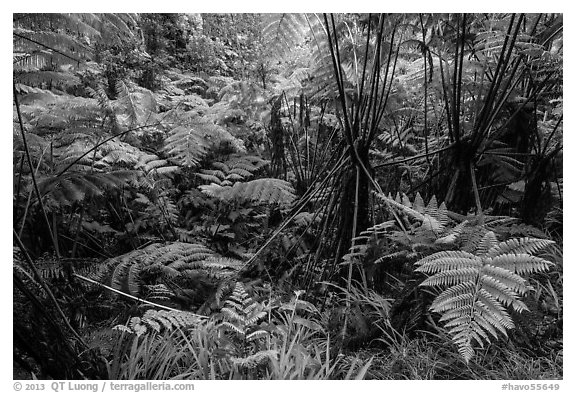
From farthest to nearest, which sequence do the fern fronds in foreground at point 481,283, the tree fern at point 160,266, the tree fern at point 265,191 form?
the tree fern at point 265,191 → the tree fern at point 160,266 → the fern fronds in foreground at point 481,283

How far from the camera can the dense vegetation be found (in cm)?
111

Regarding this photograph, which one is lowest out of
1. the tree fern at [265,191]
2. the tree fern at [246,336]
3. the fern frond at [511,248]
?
the tree fern at [246,336]

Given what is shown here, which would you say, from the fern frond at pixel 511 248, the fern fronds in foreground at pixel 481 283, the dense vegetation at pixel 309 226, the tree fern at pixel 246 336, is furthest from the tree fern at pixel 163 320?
the fern frond at pixel 511 248

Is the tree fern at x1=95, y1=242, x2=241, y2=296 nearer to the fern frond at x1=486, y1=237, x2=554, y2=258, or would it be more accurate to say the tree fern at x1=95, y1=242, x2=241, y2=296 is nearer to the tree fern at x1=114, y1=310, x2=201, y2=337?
the tree fern at x1=114, y1=310, x2=201, y2=337

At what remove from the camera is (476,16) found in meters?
1.89

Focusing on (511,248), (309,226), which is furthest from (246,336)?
(511,248)

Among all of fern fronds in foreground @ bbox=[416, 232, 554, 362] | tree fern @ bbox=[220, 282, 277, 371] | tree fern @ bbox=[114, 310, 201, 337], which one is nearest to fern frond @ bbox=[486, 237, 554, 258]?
fern fronds in foreground @ bbox=[416, 232, 554, 362]

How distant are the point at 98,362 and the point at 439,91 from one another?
1897mm

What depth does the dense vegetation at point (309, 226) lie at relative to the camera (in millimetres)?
1114

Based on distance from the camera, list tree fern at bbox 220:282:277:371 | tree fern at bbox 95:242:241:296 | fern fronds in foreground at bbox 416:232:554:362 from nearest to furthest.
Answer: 1. fern fronds in foreground at bbox 416:232:554:362
2. tree fern at bbox 220:282:277:371
3. tree fern at bbox 95:242:241:296

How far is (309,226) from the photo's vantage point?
171cm

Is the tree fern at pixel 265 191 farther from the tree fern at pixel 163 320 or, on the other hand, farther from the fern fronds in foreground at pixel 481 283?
the fern fronds in foreground at pixel 481 283

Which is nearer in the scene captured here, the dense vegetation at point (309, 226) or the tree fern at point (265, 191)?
the dense vegetation at point (309, 226)
